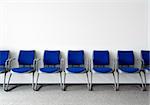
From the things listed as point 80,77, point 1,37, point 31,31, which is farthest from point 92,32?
point 1,37

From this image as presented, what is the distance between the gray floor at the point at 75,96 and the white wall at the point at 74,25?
2.64 ft

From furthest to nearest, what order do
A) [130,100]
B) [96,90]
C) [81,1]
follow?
1. [81,1]
2. [96,90]
3. [130,100]

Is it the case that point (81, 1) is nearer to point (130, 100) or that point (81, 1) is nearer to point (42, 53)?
point (42, 53)

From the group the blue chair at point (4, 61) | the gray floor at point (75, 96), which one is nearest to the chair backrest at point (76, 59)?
the gray floor at point (75, 96)

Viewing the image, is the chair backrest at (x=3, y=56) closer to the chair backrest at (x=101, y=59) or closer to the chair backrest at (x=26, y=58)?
the chair backrest at (x=26, y=58)

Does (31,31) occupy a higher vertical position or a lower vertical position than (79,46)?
higher

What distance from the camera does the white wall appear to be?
4637 mm

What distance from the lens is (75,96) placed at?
12.7ft

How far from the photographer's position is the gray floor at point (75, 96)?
11.6 ft

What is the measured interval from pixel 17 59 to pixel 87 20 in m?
1.91

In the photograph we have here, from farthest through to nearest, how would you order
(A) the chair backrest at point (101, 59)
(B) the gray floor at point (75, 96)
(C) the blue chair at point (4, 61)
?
(A) the chair backrest at point (101, 59) → (C) the blue chair at point (4, 61) → (B) the gray floor at point (75, 96)

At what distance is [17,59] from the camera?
15.4 feet

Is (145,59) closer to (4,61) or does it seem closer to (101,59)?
(101,59)

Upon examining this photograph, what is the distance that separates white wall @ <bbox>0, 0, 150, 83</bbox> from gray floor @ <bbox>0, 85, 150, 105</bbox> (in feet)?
2.64
